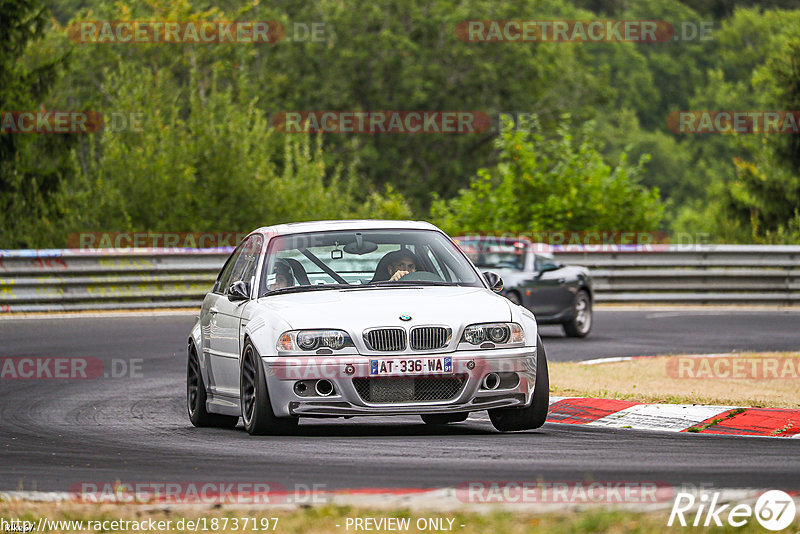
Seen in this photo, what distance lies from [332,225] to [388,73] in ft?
172

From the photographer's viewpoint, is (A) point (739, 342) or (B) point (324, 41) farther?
(B) point (324, 41)

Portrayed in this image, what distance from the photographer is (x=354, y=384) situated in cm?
939

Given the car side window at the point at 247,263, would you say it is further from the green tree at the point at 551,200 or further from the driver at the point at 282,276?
the green tree at the point at 551,200

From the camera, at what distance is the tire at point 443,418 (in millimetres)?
10148

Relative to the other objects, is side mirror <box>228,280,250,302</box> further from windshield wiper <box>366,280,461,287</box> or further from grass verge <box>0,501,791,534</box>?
grass verge <box>0,501,791,534</box>

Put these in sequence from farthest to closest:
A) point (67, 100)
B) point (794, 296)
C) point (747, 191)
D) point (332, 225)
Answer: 1. point (67, 100)
2. point (747, 191)
3. point (794, 296)
4. point (332, 225)

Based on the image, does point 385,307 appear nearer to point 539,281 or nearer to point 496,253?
point 539,281

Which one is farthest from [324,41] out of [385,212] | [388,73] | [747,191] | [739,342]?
[739,342]

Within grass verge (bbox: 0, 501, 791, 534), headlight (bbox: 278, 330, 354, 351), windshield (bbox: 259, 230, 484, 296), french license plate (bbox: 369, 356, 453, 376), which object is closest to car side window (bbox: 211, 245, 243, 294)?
windshield (bbox: 259, 230, 484, 296)

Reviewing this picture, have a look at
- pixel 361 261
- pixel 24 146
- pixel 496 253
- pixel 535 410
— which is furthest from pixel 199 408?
→ pixel 24 146

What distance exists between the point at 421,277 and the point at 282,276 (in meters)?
0.96

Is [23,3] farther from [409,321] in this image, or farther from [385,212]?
[409,321]

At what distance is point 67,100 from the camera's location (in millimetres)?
62438

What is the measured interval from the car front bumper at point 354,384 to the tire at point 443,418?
0.52 metres
